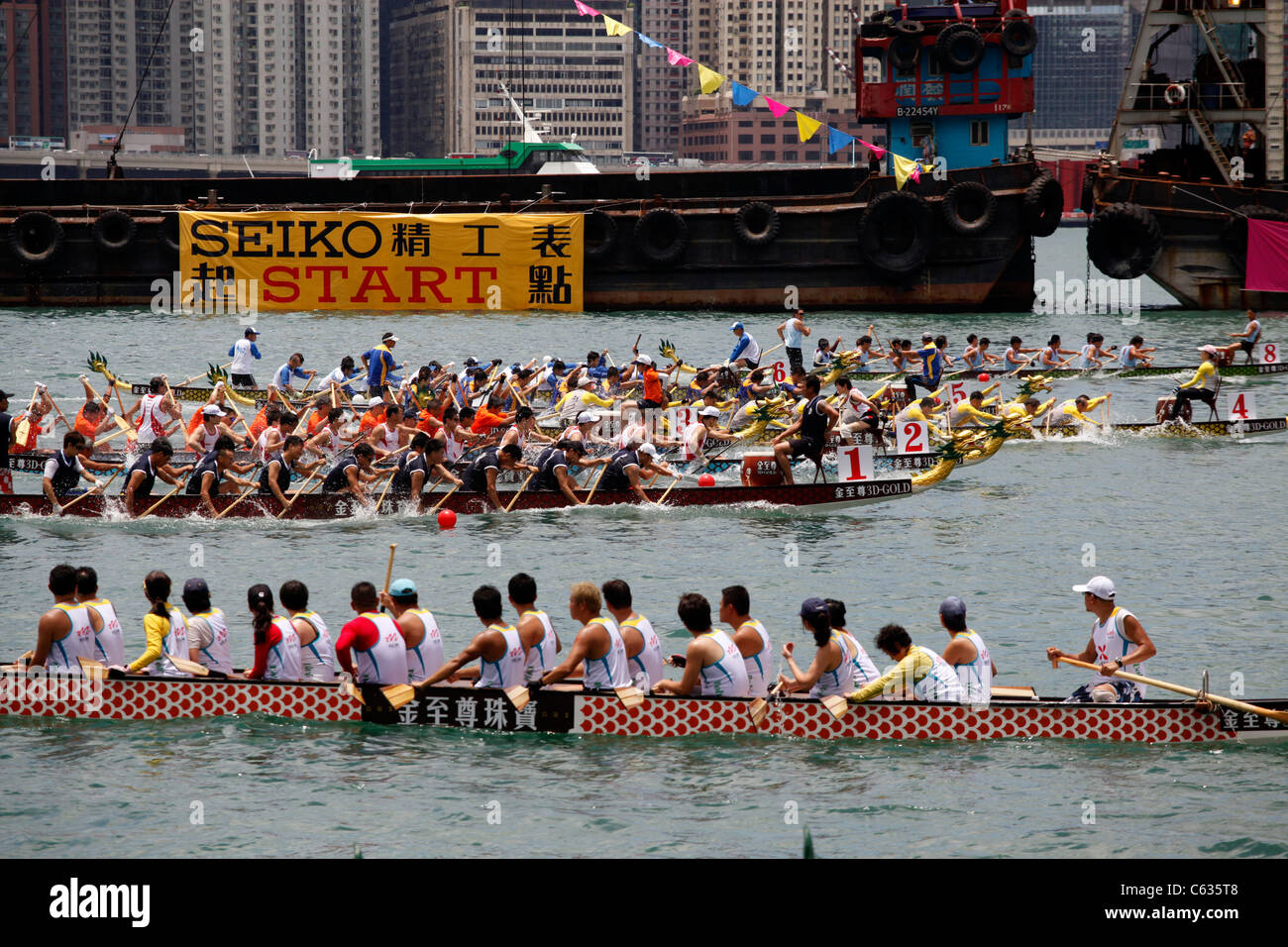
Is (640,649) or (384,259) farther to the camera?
(384,259)

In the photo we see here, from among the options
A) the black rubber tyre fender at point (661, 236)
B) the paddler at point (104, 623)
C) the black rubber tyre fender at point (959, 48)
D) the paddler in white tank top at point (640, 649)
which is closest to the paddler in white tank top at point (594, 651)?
the paddler in white tank top at point (640, 649)

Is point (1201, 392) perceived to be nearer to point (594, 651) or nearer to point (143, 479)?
point (143, 479)

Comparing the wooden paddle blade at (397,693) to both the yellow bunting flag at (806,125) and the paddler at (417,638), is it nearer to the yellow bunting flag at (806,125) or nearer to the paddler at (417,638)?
the paddler at (417,638)

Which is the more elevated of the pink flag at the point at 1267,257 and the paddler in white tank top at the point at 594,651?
the pink flag at the point at 1267,257

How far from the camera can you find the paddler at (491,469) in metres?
23.2

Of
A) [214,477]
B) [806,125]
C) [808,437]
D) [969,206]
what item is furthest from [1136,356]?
[214,477]

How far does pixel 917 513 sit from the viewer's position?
25.3m

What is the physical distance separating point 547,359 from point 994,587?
14.1 m

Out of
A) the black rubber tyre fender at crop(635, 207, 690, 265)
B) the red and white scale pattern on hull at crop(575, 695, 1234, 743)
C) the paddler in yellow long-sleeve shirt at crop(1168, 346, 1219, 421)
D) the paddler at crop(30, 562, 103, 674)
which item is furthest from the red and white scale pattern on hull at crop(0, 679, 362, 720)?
the black rubber tyre fender at crop(635, 207, 690, 265)

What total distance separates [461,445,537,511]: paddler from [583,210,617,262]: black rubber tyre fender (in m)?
30.8

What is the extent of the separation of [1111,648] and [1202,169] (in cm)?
5005

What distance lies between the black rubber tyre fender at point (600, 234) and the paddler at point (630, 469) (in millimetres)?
30658

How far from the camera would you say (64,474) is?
22781 millimetres

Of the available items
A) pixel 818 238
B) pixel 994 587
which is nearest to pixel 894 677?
pixel 994 587
